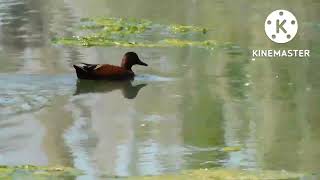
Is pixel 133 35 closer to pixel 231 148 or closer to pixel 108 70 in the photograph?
pixel 108 70

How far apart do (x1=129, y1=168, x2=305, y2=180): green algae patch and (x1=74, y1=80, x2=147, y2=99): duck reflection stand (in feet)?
13.4

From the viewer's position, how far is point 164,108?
10914mm

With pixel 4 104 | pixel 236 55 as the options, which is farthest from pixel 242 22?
pixel 4 104

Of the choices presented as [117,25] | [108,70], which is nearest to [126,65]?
[108,70]

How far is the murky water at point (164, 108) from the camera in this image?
28.2 ft

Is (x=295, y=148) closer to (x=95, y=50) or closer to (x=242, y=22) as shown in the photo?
(x=95, y=50)

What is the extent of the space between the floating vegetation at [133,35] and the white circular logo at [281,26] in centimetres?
110

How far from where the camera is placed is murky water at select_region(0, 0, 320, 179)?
8.60 m

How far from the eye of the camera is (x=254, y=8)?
21.5m

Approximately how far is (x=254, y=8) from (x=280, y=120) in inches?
457

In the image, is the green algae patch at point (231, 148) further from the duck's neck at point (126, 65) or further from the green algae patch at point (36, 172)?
the duck's neck at point (126, 65)

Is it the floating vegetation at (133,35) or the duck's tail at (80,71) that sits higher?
the floating vegetation at (133,35)

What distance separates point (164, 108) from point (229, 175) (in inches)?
123

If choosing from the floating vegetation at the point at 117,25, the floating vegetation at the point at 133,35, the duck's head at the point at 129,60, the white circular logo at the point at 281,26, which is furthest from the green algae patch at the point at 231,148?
the floating vegetation at the point at 117,25
